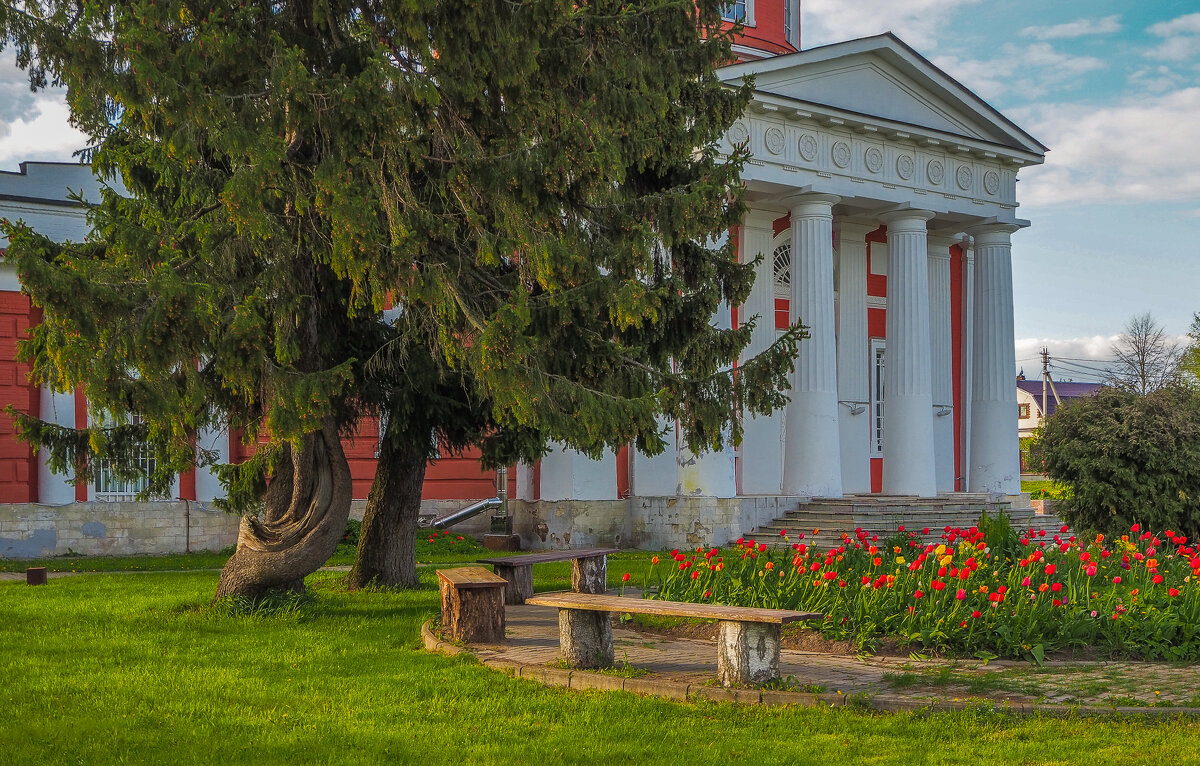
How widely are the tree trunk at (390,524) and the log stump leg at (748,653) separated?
6.52 metres

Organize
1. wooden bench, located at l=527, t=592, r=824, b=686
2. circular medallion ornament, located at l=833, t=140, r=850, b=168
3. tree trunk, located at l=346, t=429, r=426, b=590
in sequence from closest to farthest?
wooden bench, located at l=527, t=592, r=824, b=686 → tree trunk, located at l=346, t=429, r=426, b=590 → circular medallion ornament, located at l=833, t=140, r=850, b=168

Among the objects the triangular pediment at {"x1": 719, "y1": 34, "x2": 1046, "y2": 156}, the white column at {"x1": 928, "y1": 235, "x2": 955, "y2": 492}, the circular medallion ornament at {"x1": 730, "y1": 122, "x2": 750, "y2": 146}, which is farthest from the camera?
the white column at {"x1": 928, "y1": 235, "x2": 955, "y2": 492}

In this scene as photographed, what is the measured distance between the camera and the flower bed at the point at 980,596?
7.89 m

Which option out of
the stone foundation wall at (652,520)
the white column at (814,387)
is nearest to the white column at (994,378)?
the white column at (814,387)

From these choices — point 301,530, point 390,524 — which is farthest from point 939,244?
point 301,530

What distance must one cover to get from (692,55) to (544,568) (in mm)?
8290

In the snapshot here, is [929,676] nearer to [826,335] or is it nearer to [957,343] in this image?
[826,335]

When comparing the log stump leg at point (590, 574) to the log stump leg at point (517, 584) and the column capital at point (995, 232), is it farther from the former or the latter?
the column capital at point (995, 232)

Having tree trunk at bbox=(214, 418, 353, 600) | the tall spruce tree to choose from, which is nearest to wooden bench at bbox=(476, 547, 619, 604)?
the tall spruce tree

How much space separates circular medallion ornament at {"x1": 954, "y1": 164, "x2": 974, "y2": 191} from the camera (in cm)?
2352

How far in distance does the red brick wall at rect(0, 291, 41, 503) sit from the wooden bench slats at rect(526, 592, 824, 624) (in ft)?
51.0

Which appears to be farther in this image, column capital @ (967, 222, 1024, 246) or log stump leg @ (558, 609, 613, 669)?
column capital @ (967, 222, 1024, 246)

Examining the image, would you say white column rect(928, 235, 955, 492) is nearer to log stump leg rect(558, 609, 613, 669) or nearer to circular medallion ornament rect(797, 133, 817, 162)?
circular medallion ornament rect(797, 133, 817, 162)

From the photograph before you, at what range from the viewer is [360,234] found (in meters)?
8.41
